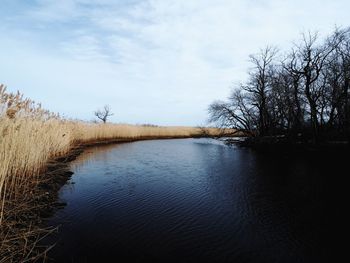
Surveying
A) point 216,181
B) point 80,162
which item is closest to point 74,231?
point 216,181

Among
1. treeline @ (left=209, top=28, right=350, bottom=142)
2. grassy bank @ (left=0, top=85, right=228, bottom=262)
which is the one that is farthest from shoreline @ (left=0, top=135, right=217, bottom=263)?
treeline @ (left=209, top=28, right=350, bottom=142)

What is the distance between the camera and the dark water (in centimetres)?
384

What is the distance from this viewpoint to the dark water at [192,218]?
384cm

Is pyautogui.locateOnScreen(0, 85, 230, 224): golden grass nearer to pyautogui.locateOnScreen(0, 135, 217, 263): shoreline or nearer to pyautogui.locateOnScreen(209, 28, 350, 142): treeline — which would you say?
pyautogui.locateOnScreen(0, 135, 217, 263): shoreline

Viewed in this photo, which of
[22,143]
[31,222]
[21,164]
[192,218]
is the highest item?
[22,143]

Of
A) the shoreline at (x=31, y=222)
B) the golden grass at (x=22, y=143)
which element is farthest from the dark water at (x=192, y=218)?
the golden grass at (x=22, y=143)

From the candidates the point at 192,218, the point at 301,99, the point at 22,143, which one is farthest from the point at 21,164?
the point at 301,99

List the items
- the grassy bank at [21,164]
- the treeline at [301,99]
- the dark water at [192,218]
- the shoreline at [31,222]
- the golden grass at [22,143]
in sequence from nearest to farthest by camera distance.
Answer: the shoreline at [31,222], the grassy bank at [21,164], the dark water at [192,218], the golden grass at [22,143], the treeline at [301,99]

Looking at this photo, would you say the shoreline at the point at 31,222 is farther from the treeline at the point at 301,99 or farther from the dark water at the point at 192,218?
the treeline at the point at 301,99

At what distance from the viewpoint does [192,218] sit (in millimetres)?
5227

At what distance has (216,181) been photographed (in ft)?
28.2

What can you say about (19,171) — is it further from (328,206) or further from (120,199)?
(328,206)

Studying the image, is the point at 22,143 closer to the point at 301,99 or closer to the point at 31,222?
the point at 31,222

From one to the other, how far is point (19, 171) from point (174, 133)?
29048 mm
